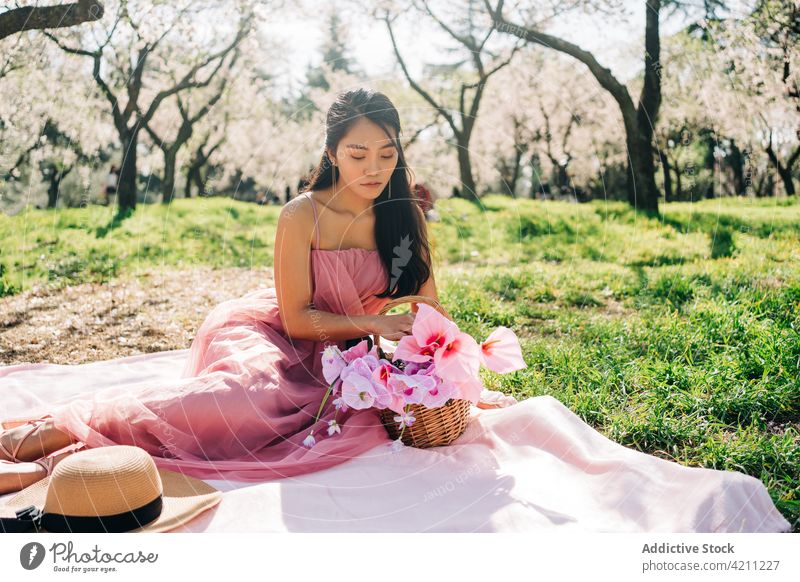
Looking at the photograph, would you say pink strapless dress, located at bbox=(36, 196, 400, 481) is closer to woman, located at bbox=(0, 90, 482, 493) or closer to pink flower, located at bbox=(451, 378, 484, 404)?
woman, located at bbox=(0, 90, 482, 493)

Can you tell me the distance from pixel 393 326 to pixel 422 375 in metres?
0.28

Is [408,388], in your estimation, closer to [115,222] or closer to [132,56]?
[115,222]

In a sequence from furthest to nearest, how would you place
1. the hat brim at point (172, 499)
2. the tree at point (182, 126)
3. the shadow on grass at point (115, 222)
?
1. the tree at point (182, 126)
2. the shadow on grass at point (115, 222)
3. the hat brim at point (172, 499)

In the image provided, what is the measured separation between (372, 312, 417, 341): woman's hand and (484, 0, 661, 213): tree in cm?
378

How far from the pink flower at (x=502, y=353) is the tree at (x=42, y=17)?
3310mm

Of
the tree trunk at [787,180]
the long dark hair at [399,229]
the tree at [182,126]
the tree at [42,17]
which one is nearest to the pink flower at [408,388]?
the long dark hair at [399,229]

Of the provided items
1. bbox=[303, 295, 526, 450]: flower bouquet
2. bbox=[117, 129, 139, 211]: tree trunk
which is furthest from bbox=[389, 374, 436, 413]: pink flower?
bbox=[117, 129, 139, 211]: tree trunk

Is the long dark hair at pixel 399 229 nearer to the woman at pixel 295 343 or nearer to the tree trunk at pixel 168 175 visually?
the woman at pixel 295 343

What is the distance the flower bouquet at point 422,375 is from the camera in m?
2.58

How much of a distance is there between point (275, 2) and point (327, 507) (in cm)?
587

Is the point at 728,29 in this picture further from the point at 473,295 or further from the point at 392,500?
the point at 392,500

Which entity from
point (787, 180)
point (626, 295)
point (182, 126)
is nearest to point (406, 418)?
point (626, 295)

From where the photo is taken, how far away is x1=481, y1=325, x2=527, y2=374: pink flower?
2703 millimetres

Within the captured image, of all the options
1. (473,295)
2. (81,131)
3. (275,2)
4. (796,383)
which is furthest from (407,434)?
(81,131)
